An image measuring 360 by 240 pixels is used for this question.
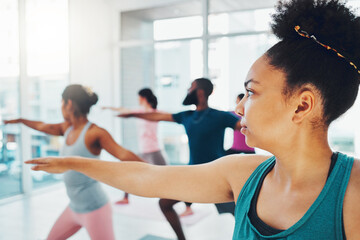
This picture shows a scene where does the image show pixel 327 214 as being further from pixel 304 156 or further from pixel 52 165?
pixel 52 165

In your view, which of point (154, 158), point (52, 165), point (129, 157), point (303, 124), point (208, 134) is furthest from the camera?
point (154, 158)

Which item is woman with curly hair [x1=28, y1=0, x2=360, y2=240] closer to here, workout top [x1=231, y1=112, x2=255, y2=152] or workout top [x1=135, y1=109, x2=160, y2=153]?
workout top [x1=231, y1=112, x2=255, y2=152]

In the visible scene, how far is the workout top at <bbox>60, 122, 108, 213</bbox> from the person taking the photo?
1.93 meters

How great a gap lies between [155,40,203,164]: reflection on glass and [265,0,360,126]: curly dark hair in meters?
4.59

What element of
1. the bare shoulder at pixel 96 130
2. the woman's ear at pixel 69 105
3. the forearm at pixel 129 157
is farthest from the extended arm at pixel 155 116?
the forearm at pixel 129 157

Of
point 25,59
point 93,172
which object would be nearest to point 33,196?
point 25,59

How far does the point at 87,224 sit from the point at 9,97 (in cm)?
333

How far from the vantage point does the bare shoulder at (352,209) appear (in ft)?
1.95

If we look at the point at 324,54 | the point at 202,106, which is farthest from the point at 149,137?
the point at 324,54

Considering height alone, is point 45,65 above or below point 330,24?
above

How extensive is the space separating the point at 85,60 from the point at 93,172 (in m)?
4.90

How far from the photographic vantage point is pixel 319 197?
640 millimetres

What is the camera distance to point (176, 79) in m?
5.53

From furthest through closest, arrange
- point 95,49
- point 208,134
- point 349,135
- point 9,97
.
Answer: point 95,49, point 9,97, point 349,135, point 208,134
